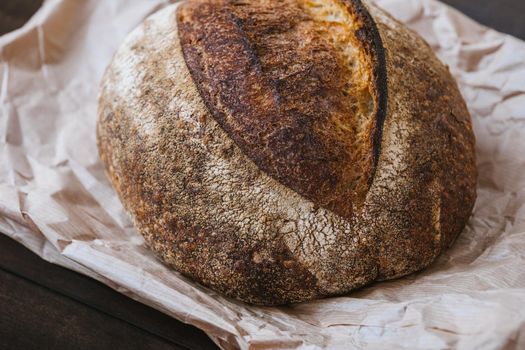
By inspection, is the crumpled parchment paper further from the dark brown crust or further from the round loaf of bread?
the dark brown crust

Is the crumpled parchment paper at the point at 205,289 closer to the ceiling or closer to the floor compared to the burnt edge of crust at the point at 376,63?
closer to the floor

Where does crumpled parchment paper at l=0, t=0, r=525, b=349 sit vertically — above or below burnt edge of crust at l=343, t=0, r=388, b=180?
below

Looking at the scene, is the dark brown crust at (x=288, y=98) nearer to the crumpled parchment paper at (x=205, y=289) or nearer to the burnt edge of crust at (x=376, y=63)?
the burnt edge of crust at (x=376, y=63)

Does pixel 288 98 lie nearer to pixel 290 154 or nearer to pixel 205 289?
pixel 290 154

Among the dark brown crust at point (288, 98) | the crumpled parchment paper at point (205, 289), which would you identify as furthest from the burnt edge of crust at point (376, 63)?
the crumpled parchment paper at point (205, 289)

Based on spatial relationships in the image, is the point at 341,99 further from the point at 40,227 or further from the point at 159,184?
the point at 40,227

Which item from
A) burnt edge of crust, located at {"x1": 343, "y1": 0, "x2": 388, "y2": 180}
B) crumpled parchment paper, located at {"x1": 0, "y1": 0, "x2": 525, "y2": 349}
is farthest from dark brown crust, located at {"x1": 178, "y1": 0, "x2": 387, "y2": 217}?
crumpled parchment paper, located at {"x1": 0, "y1": 0, "x2": 525, "y2": 349}

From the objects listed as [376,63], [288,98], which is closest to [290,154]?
[288,98]

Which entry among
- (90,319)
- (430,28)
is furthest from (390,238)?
(430,28)
